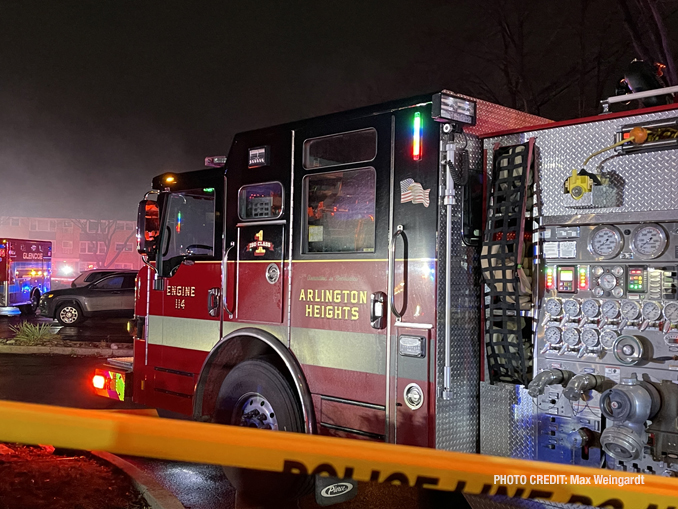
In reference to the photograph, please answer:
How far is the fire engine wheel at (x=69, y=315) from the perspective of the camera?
62.3ft

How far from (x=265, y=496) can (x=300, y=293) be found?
5.25 ft

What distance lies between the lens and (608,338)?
11.7 feet

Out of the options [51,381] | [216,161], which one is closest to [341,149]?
[216,161]

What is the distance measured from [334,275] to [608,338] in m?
1.83

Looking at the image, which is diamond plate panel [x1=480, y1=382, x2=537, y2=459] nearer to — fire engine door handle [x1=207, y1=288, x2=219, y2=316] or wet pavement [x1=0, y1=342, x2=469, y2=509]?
wet pavement [x1=0, y1=342, x2=469, y2=509]

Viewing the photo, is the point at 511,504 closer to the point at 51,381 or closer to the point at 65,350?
the point at 51,381

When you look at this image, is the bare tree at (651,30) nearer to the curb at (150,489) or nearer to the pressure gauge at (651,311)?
the pressure gauge at (651,311)

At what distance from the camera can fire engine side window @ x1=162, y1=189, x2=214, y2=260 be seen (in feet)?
18.7

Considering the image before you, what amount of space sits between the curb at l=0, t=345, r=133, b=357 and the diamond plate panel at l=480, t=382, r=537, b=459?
11.0 m

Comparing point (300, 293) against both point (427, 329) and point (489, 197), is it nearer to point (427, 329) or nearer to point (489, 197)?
point (427, 329)

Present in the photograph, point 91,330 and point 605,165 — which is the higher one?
point 605,165

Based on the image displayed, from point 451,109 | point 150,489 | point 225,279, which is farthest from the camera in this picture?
point 225,279

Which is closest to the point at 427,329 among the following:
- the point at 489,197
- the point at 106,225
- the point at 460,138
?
the point at 489,197

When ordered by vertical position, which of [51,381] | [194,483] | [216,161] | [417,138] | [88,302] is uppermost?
[216,161]
